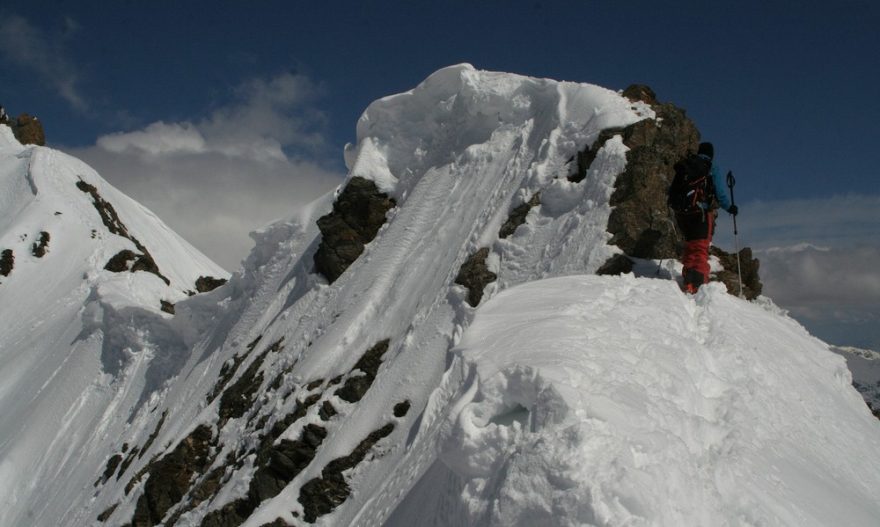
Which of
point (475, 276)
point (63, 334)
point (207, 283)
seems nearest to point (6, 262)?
point (207, 283)

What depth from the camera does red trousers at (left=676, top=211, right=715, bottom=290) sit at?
966 centimetres

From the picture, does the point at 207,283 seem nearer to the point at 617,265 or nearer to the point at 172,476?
the point at 172,476

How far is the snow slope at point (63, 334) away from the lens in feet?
→ 79.6

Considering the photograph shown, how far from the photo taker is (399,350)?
41.3 ft

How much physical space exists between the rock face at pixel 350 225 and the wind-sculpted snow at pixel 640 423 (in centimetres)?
995

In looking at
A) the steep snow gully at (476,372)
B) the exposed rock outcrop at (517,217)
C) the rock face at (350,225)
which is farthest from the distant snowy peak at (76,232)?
the exposed rock outcrop at (517,217)

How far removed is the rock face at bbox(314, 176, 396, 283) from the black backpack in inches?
395

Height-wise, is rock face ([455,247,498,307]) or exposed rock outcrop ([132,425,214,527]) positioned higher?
rock face ([455,247,498,307])

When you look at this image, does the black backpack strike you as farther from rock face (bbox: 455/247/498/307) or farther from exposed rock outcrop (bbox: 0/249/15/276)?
exposed rock outcrop (bbox: 0/249/15/276)

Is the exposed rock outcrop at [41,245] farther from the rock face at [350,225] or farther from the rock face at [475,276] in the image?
the rock face at [475,276]

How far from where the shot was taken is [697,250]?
9727mm

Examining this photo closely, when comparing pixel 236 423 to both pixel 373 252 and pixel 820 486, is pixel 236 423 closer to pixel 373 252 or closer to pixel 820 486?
pixel 373 252

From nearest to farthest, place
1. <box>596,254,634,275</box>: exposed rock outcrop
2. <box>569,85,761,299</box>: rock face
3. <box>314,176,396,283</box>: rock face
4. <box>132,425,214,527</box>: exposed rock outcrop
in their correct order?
<box>596,254,634,275</box>: exposed rock outcrop → <box>569,85,761,299</box>: rock face → <box>132,425,214,527</box>: exposed rock outcrop → <box>314,176,396,283</box>: rock face

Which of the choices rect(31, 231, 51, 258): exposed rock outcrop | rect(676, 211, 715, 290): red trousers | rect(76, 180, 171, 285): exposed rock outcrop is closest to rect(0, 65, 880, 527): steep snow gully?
rect(676, 211, 715, 290): red trousers
